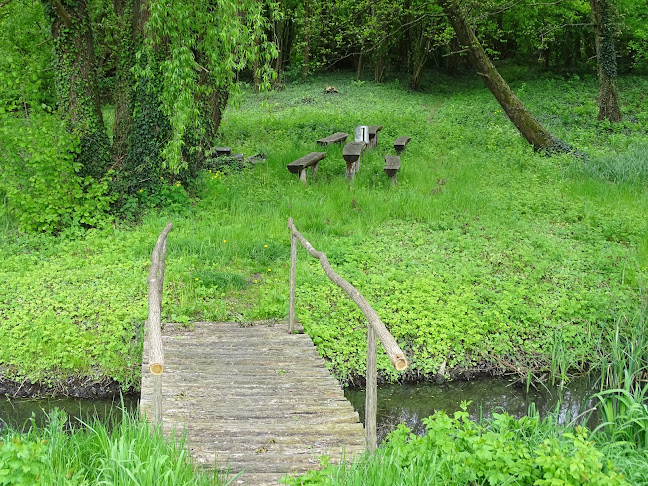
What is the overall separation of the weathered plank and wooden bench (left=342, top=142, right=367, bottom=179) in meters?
6.23

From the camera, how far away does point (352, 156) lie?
1219cm

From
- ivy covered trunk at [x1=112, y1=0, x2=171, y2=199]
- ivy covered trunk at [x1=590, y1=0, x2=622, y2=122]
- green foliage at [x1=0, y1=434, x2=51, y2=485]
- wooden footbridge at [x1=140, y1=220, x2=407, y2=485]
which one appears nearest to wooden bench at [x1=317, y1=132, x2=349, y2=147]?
ivy covered trunk at [x1=112, y1=0, x2=171, y2=199]

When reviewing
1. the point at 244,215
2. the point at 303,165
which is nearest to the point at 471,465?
the point at 244,215

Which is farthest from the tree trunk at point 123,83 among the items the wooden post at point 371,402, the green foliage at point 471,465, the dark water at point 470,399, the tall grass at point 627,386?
the green foliage at point 471,465

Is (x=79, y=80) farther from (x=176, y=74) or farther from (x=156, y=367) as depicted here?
(x=156, y=367)

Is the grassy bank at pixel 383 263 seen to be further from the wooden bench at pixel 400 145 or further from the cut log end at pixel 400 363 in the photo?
the cut log end at pixel 400 363

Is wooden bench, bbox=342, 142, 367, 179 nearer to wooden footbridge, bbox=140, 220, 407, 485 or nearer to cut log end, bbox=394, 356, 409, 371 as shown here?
wooden footbridge, bbox=140, 220, 407, 485

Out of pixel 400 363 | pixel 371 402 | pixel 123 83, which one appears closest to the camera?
pixel 400 363

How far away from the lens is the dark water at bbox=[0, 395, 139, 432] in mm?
6051

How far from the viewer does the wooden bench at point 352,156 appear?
12.2 metres

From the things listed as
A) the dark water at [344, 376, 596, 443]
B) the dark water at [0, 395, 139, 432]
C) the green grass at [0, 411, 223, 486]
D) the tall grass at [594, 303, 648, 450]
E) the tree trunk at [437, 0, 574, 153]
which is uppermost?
the tree trunk at [437, 0, 574, 153]

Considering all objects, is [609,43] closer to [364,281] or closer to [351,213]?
[351,213]

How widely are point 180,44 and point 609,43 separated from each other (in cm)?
1363

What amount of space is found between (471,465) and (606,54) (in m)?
17.2
